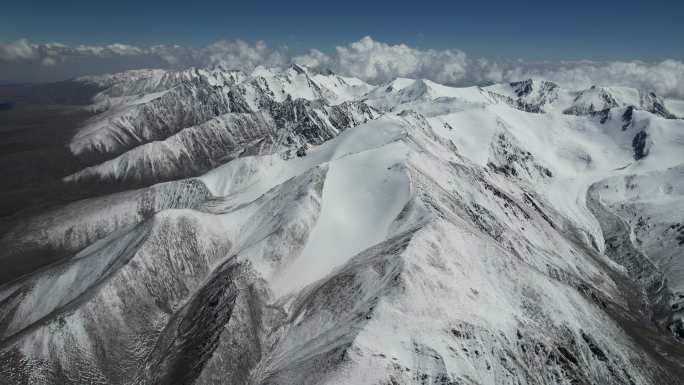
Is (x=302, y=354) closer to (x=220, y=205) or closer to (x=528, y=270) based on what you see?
(x=528, y=270)

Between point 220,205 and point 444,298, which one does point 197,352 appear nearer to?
point 444,298

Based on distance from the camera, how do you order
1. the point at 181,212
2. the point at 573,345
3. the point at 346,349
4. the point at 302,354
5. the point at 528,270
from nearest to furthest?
1. the point at 346,349
2. the point at 302,354
3. the point at 573,345
4. the point at 528,270
5. the point at 181,212

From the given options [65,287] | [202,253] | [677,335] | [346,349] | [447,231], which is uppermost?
[447,231]

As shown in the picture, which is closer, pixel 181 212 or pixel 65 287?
pixel 65 287

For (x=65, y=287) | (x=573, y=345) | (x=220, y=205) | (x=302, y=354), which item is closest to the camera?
(x=302, y=354)

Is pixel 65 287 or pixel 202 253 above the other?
pixel 202 253

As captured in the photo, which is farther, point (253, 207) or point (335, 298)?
point (253, 207)

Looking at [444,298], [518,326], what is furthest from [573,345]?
[444,298]

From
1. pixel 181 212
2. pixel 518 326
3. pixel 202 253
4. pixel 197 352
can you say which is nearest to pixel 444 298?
pixel 518 326

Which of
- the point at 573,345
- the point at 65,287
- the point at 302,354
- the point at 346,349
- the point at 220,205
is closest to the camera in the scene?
the point at 346,349
